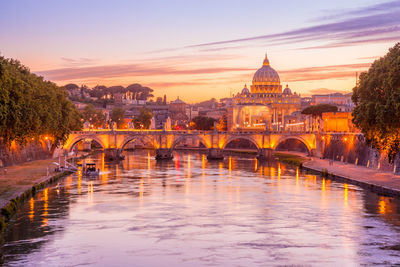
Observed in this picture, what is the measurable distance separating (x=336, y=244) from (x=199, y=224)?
8.54 meters

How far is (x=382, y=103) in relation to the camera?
5000 cm

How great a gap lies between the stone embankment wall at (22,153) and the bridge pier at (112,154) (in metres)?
13.2

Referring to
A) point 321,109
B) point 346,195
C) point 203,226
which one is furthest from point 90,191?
point 321,109

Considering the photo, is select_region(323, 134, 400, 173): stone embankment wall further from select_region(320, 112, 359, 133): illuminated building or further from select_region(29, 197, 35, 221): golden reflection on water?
select_region(29, 197, 35, 221): golden reflection on water

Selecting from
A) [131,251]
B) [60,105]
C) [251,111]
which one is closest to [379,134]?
[131,251]

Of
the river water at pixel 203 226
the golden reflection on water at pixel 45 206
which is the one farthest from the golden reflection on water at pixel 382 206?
the golden reflection on water at pixel 45 206

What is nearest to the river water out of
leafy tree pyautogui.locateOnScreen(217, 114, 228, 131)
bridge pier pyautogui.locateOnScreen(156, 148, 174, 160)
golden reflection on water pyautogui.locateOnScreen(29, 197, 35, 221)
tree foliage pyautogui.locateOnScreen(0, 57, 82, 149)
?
golden reflection on water pyautogui.locateOnScreen(29, 197, 35, 221)

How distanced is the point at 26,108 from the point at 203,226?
882 inches

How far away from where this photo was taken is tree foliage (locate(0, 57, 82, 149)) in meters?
42.2

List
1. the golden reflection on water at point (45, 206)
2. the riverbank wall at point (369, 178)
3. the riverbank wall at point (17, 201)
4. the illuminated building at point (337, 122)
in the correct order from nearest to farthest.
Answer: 1. the riverbank wall at point (17, 201)
2. the golden reflection on water at point (45, 206)
3. the riverbank wall at point (369, 178)
4. the illuminated building at point (337, 122)

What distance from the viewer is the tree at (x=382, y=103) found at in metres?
47.0

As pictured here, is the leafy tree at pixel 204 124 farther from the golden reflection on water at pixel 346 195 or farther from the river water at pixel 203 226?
the golden reflection on water at pixel 346 195

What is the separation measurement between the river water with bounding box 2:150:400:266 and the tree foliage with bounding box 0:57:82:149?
5.60 m

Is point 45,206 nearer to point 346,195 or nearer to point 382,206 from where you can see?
point 382,206
